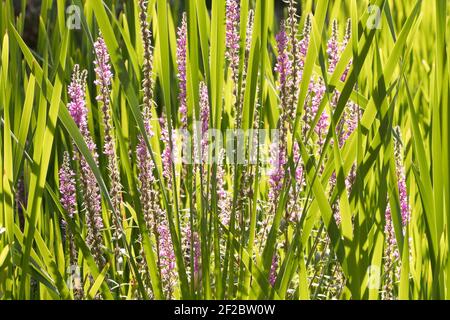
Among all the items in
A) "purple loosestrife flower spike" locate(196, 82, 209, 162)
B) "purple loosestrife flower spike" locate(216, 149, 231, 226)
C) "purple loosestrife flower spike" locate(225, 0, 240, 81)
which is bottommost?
"purple loosestrife flower spike" locate(216, 149, 231, 226)

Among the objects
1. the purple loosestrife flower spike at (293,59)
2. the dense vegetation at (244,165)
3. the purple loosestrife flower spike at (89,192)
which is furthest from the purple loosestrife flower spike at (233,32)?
the purple loosestrife flower spike at (89,192)

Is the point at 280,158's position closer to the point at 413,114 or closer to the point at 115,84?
the point at 413,114

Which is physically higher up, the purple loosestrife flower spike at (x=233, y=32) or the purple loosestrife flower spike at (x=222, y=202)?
the purple loosestrife flower spike at (x=233, y=32)

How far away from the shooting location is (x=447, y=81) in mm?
1275

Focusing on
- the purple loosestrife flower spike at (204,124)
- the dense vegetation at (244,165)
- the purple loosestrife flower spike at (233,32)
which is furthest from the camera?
the purple loosestrife flower spike at (233,32)

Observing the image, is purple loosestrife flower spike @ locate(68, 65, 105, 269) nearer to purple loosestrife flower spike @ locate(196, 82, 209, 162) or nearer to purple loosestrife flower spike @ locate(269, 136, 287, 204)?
purple loosestrife flower spike @ locate(196, 82, 209, 162)

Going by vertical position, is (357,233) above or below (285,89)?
below

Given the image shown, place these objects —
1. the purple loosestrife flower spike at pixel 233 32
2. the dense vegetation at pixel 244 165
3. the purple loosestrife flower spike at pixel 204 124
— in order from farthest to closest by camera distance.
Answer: the purple loosestrife flower spike at pixel 233 32 → the purple loosestrife flower spike at pixel 204 124 → the dense vegetation at pixel 244 165

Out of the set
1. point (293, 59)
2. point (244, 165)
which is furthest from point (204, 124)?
point (293, 59)

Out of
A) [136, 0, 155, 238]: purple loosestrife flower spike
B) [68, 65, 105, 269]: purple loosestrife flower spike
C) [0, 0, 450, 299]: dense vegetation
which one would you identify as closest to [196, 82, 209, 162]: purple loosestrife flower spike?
[0, 0, 450, 299]: dense vegetation

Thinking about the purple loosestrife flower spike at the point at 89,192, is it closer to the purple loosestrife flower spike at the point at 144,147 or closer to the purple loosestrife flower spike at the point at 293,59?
the purple loosestrife flower spike at the point at 144,147

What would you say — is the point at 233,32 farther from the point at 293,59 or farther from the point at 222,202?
the point at 222,202
